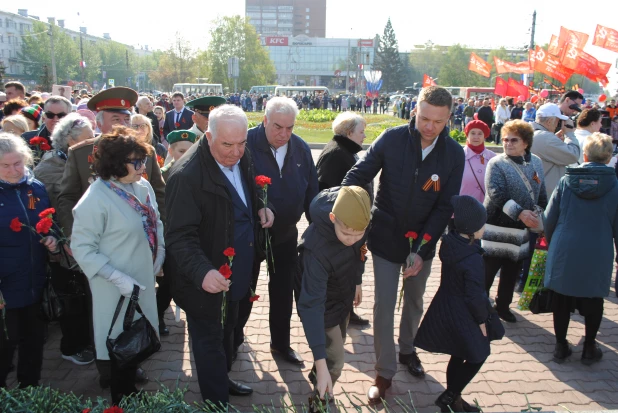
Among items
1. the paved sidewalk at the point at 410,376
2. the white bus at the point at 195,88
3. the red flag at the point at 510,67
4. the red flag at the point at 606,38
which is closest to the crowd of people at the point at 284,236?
the paved sidewalk at the point at 410,376

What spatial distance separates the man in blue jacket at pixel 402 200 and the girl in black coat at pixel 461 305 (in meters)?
0.27

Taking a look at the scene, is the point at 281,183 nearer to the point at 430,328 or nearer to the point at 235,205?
the point at 235,205

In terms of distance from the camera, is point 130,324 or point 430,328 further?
point 430,328

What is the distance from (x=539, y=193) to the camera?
4.82 meters

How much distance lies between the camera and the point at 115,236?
120 inches

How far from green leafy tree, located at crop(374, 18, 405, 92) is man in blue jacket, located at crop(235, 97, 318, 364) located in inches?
3510

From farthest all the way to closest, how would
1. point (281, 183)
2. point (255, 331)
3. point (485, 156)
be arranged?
1. point (485, 156)
2. point (255, 331)
3. point (281, 183)

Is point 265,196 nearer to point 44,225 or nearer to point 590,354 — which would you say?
point 44,225

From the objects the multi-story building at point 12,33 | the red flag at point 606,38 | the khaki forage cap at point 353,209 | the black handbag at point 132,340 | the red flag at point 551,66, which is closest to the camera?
the khaki forage cap at point 353,209

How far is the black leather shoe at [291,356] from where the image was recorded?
412cm

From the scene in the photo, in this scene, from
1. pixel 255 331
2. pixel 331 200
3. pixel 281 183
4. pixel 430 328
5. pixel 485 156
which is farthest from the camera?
pixel 485 156

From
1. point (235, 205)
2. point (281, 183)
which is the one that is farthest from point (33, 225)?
point (281, 183)

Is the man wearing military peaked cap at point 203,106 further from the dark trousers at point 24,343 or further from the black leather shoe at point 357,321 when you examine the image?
the dark trousers at point 24,343

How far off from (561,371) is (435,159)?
2.12m
